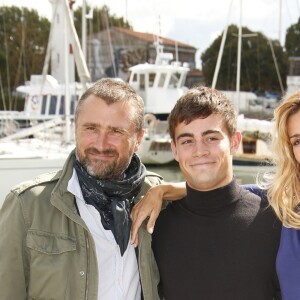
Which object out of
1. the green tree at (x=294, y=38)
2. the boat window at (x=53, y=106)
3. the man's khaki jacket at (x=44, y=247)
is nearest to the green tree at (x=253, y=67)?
the green tree at (x=294, y=38)

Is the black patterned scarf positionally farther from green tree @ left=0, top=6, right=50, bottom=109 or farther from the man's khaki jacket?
green tree @ left=0, top=6, right=50, bottom=109

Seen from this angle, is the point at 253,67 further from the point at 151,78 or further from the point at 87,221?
the point at 87,221

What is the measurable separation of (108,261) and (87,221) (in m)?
0.21

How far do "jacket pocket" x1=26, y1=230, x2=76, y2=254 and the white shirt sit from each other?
0.44ft

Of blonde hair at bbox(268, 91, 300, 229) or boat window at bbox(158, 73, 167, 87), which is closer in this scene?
blonde hair at bbox(268, 91, 300, 229)

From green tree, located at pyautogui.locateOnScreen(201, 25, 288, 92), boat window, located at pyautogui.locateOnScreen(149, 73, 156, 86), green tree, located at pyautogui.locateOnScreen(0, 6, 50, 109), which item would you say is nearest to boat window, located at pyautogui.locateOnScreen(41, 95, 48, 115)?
boat window, located at pyautogui.locateOnScreen(149, 73, 156, 86)

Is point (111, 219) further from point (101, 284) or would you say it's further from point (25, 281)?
point (25, 281)

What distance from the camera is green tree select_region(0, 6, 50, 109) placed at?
127 ft

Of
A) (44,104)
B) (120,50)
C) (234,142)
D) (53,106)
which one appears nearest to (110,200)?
(234,142)

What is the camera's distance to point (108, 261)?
232 centimetres

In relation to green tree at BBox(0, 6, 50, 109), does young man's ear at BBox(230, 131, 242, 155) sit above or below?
below

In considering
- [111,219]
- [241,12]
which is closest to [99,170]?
[111,219]

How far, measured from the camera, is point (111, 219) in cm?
235

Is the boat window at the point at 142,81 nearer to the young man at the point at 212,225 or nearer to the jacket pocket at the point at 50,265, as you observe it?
the young man at the point at 212,225
